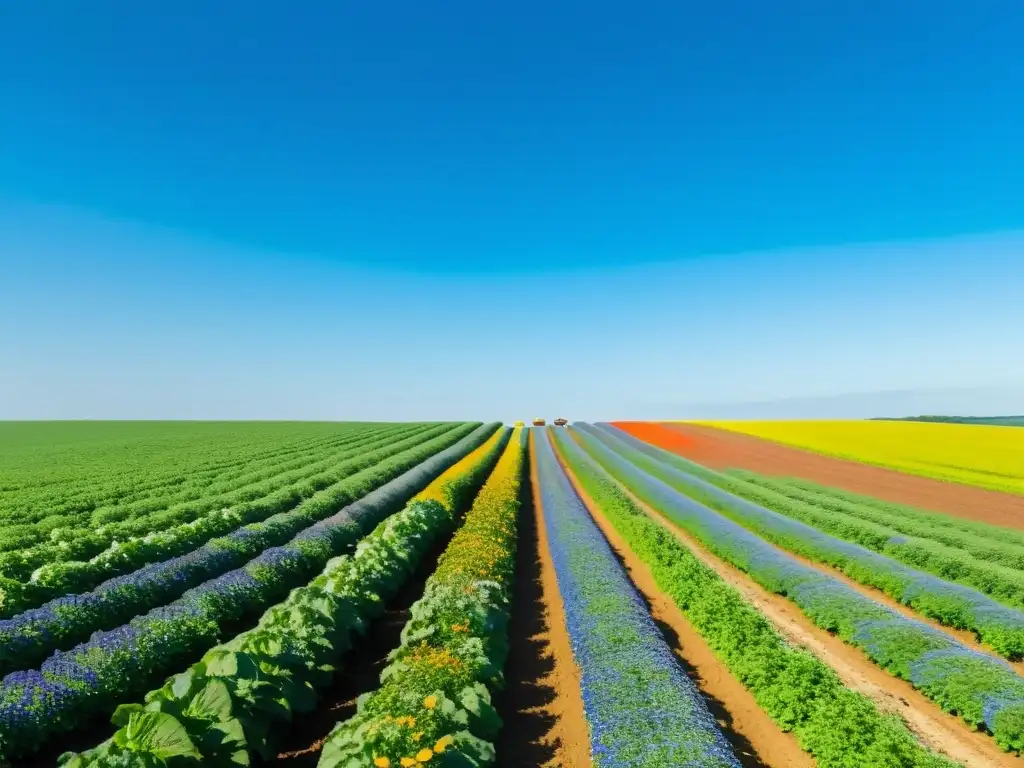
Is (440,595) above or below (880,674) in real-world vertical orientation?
above

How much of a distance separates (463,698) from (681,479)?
26.3 m

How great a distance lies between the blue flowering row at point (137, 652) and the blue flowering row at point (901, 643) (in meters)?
13.3

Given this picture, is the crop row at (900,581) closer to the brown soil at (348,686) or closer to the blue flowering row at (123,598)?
the brown soil at (348,686)

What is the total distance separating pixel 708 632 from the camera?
11711mm

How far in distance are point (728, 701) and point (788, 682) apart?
1131 millimetres

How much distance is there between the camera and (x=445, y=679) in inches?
306

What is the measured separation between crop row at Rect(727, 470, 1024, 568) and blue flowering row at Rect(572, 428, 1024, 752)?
644cm

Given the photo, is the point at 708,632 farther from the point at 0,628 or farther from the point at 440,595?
the point at 0,628

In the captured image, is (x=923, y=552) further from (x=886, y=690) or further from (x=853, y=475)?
(x=853, y=475)

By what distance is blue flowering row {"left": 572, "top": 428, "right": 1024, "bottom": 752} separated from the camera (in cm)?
848

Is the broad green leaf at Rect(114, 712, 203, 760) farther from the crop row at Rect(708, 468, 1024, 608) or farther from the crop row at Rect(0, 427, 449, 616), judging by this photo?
the crop row at Rect(708, 468, 1024, 608)

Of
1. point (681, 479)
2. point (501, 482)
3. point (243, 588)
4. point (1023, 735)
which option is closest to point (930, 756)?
point (1023, 735)

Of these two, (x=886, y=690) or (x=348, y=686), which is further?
(x=348, y=686)

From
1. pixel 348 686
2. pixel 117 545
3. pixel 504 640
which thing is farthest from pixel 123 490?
pixel 504 640
